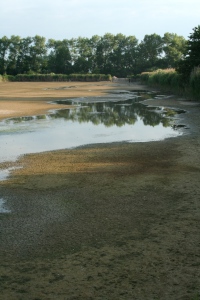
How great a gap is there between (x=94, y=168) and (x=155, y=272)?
6.09 metres

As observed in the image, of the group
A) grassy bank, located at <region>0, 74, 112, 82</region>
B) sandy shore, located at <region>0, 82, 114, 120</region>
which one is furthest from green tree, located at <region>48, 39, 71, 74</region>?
sandy shore, located at <region>0, 82, 114, 120</region>

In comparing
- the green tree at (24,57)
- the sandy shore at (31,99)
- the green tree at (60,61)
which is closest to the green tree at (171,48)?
the green tree at (60,61)

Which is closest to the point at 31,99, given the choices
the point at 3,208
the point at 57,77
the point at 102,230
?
the point at 3,208

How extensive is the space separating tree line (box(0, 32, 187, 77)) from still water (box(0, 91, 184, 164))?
367 feet

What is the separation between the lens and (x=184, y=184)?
9.55 meters

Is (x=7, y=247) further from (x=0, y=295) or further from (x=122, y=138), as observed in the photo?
(x=122, y=138)

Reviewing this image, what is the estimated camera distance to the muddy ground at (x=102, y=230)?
16.9 feet

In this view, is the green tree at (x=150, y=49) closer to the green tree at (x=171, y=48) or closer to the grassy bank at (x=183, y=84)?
the green tree at (x=171, y=48)

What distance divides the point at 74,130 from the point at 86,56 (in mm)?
135212

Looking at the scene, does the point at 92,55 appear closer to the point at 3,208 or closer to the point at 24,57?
the point at 24,57

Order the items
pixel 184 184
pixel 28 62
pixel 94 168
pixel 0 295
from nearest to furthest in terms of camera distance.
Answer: pixel 0 295
pixel 184 184
pixel 94 168
pixel 28 62

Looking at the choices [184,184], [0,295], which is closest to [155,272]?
[0,295]

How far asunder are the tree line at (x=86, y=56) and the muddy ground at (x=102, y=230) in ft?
413

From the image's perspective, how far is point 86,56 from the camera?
150625 mm
